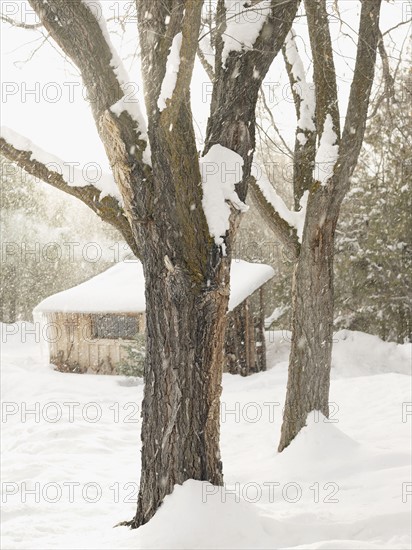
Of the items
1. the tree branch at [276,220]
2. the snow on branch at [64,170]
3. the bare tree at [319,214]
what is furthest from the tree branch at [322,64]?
the snow on branch at [64,170]

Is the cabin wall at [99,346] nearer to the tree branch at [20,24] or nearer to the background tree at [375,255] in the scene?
the background tree at [375,255]

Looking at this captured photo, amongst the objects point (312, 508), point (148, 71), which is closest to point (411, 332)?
point (312, 508)

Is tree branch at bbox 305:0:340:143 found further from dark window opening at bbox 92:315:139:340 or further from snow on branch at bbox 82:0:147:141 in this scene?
dark window opening at bbox 92:315:139:340

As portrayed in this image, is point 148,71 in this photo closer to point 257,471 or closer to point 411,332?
point 257,471

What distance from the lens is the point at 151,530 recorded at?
14.3 ft

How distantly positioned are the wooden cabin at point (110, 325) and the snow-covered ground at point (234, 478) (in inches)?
162

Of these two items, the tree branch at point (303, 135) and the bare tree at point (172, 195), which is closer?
the bare tree at point (172, 195)

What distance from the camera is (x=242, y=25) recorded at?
469 cm

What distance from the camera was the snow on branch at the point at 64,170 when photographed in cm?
488

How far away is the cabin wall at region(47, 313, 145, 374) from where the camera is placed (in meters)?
17.4

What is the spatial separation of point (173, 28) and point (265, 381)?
1165 centimetres

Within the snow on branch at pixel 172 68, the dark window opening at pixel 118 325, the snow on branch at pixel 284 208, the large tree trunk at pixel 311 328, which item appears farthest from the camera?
the dark window opening at pixel 118 325

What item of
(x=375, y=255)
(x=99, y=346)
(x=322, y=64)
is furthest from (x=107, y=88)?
(x=375, y=255)

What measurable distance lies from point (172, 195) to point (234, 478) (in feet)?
11.4
